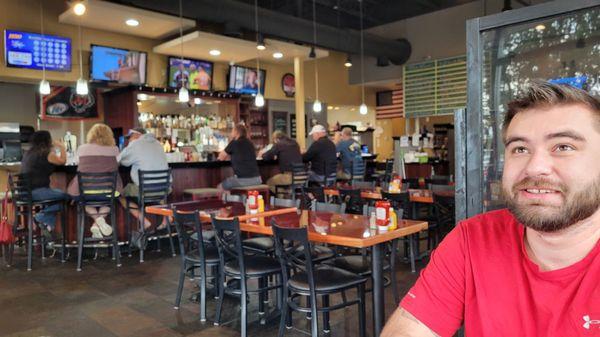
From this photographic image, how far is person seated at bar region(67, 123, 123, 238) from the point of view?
19.1ft

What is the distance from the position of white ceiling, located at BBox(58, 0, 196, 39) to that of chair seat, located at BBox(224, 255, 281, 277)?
5362 millimetres

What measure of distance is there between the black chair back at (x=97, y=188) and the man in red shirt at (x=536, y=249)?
16.2 ft

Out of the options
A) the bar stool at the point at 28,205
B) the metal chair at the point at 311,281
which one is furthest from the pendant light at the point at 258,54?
the metal chair at the point at 311,281

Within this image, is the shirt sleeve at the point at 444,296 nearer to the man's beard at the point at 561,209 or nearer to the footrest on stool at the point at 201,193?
the man's beard at the point at 561,209

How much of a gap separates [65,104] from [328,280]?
7748 millimetres

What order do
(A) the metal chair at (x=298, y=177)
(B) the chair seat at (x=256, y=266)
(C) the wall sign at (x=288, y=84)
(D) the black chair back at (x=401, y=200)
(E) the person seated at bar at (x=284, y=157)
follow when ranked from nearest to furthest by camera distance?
(B) the chair seat at (x=256, y=266), (D) the black chair back at (x=401, y=200), (A) the metal chair at (x=298, y=177), (E) the person seated at bar at (x=284, y=157), (C) the wall sign at (x=288, y=84)

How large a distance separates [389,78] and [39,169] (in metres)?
9.10

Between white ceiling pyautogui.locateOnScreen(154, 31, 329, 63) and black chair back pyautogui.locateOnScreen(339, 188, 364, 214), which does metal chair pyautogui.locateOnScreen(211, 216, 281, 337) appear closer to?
black chair back pyautogui.locateOnScreen(339, 188, 364, 214)

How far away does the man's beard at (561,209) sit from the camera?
3.62ft

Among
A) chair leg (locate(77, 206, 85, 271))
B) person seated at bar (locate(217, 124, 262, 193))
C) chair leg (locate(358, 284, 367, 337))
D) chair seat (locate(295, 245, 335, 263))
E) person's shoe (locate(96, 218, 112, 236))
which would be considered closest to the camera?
chair leg (locate(358, 284, 367, 337))

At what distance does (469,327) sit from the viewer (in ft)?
4.39

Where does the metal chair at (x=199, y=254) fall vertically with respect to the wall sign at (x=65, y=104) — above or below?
below

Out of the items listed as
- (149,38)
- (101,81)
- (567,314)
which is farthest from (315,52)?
(567,314)

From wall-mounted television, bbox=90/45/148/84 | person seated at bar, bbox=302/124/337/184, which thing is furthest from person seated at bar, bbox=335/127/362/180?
wall-mounted television, bbox=90/45/148/84
